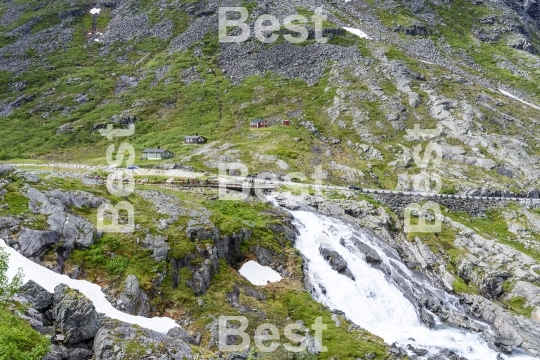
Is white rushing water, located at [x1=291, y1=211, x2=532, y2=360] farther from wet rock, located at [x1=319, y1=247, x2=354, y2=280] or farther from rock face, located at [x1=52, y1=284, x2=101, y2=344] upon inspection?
rock face, located at [x1=52, y1=284, x2=101, y2=344]

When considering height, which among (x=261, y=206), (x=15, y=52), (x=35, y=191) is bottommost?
(x=15, y=52)

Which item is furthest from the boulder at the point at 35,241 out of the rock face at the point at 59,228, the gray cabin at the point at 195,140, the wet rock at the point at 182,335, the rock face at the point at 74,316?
the gray cabin at the point at 195,140

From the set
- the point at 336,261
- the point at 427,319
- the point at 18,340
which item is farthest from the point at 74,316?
the point at 427,319

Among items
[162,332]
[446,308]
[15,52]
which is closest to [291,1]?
[15,52]

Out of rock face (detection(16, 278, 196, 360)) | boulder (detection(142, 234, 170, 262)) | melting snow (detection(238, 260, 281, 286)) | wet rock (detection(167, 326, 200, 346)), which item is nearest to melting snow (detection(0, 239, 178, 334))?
wet rock (detection(167, 326, 200, 346))

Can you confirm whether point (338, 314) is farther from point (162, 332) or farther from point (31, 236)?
point (31, 236)

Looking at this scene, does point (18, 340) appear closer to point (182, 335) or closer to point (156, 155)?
point (182, 335)
